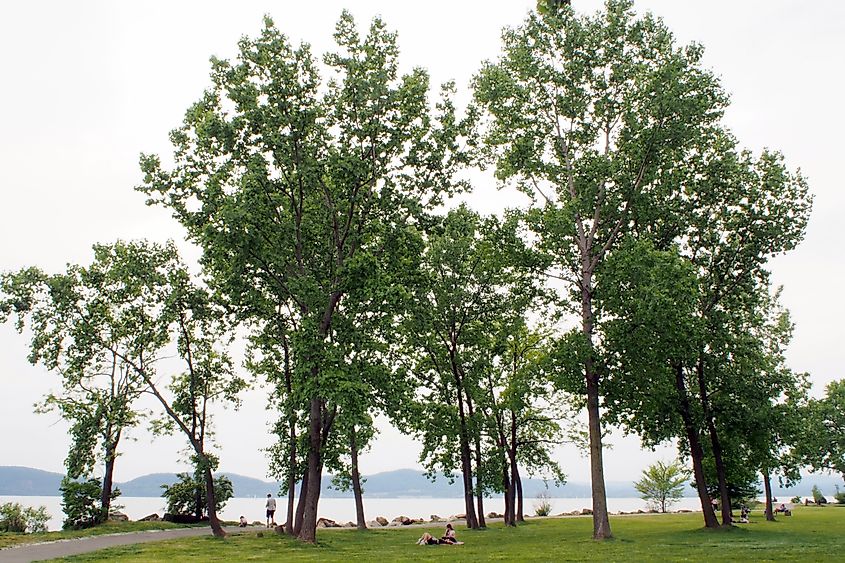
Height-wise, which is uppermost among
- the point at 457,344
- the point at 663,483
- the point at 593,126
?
the point at 593,126

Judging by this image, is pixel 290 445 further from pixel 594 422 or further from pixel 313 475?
pixel 594 422

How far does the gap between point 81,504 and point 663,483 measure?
61.6 meters

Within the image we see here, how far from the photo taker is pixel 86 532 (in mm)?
33062

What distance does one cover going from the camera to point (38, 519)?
127 ft

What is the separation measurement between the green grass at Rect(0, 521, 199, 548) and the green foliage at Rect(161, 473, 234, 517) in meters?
2.74

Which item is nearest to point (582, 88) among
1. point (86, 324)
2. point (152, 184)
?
point (152, 184)

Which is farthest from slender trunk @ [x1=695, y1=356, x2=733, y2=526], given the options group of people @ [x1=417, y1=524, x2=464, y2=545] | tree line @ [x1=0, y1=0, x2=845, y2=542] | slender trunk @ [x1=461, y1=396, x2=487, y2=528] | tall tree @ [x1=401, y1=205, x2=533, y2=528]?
group of people @ [x1=417, y1=524, x2=464, y2=545]

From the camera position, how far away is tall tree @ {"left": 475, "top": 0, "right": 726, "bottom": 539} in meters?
29.3

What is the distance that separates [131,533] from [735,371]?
34.2 m

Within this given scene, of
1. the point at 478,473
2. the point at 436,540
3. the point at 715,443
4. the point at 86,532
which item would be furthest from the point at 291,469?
the point at 715,443

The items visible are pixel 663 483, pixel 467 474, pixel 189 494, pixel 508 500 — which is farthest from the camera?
pixel 663 483

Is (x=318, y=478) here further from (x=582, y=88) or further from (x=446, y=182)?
(x=582, y=88)

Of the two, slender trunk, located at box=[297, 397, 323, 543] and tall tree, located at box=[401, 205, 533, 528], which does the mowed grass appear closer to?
slender trunk, located at box=[297, 397, 323, 543]

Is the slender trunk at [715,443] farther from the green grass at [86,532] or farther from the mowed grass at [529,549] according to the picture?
the green grass at [86,532]
